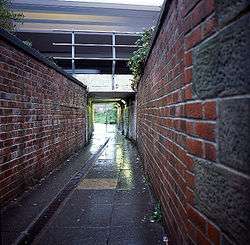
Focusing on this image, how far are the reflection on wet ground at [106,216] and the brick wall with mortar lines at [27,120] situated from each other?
0.93 meters

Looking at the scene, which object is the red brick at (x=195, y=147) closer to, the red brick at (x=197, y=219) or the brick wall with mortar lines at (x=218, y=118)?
the brick wall with mortar lines at (x=218, y=118)

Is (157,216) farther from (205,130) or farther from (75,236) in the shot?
(205,130)

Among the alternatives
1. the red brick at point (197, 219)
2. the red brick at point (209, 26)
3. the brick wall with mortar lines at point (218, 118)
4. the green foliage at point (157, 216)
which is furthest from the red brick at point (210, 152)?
the green foliage at point (157, 216)

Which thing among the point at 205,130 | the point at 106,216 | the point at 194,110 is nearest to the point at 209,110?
the point at 205,130

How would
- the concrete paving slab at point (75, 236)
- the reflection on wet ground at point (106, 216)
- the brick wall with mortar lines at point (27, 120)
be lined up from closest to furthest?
1. the concrete paving slab at point (75, 236)
2. the reflection on wet ground at point (106, 216)
3. the brick wall with mortar lines at point (27, 120)

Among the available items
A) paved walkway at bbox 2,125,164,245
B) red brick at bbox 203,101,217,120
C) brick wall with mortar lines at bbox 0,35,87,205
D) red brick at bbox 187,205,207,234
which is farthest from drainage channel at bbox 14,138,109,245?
red brick at bbox 203,101,217,120

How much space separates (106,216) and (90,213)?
Result: 0.28 meters

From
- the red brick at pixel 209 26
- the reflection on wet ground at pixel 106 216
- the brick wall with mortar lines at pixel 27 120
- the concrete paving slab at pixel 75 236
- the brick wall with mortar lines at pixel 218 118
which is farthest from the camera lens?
the brick wall with mortar lines at pixel 27 120

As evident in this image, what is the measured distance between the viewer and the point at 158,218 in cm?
420

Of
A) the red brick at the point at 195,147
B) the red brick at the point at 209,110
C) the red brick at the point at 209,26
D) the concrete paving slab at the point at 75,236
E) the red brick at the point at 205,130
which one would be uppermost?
the red brick at the point at 209,26

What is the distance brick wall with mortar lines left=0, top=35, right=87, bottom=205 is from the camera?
4.82 m

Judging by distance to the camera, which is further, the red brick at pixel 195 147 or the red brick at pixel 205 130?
the red brick at pixel 195 147

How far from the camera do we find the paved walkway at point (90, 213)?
370cm

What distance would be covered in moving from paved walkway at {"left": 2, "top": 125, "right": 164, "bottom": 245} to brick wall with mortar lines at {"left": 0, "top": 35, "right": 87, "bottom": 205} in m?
0.38
